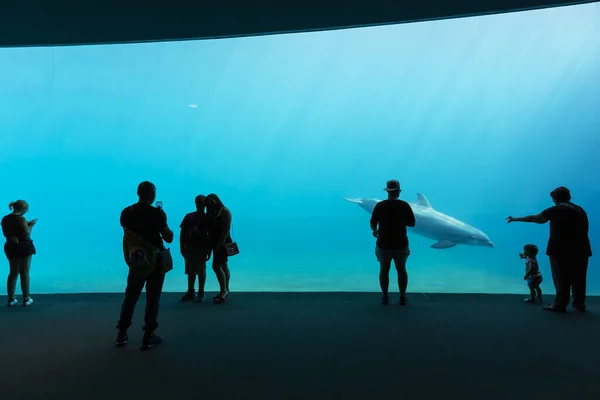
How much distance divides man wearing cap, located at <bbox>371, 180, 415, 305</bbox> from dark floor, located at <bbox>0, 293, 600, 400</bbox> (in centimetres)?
45

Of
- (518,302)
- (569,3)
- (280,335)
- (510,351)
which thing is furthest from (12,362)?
(569,3)

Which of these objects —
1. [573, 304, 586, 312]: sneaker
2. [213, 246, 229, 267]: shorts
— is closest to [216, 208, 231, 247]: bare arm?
[213, 246, 229, 267]: shorts

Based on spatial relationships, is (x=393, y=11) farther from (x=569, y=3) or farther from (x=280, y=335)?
(x=280, y=335)

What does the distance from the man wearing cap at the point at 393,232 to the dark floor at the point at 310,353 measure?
1.48 feet

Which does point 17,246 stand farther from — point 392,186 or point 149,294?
point 392,186

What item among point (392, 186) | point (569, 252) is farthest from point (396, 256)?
point (569, 252)

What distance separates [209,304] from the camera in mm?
5254

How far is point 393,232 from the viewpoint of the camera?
16.6 ft

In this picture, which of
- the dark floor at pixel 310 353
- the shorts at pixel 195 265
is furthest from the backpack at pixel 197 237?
the dark floor at pixel 310 353

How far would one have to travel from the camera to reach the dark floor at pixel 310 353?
265cm

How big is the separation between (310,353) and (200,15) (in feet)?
16.4

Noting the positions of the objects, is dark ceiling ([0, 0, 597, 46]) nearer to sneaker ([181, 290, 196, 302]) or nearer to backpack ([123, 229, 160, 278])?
backpack ([123, 229, 160, 278])

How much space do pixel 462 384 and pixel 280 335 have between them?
A: 176 centimetres

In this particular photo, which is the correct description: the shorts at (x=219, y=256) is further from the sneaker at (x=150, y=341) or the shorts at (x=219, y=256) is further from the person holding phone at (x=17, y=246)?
the person holding phone at (x=17, y=246)
